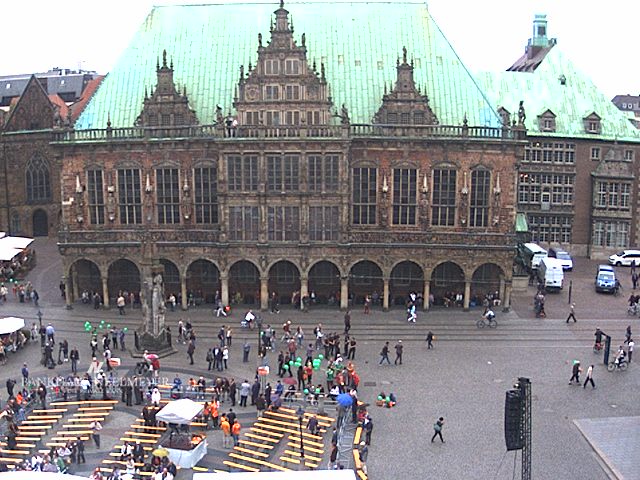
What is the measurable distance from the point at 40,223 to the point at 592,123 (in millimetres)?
57427

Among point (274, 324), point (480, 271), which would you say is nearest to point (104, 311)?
point (274, 324)

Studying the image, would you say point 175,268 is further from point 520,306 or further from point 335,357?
point 520,306

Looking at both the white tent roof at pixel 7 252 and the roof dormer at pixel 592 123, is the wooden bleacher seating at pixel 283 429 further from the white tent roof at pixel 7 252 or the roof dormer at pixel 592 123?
the roof dormer at pixel 592 123

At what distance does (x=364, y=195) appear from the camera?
55.5 metres

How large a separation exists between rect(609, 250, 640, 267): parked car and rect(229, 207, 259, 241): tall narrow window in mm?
35959

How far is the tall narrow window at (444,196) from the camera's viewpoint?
55.1 m

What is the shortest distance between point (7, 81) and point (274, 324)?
68638 mm

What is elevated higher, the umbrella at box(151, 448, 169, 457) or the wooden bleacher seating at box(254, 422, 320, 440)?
the umbrella at box(151, 448, 169, 457)

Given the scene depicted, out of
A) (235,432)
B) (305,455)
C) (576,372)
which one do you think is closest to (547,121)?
(576,372)

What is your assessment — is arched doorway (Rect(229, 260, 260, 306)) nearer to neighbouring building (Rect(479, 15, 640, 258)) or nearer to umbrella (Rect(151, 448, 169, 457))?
umbrella (Rect(151, 448, 169, 457))

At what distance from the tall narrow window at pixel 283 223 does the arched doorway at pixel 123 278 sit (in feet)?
36.7

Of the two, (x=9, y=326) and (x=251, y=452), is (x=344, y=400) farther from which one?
(x=9, y=326)

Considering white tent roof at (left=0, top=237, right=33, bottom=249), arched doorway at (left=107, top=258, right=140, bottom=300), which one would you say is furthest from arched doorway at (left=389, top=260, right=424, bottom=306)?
white tent roof at (left=0, top=237, right=33, bottom=249)

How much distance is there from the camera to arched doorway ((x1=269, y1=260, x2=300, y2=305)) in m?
57.3
